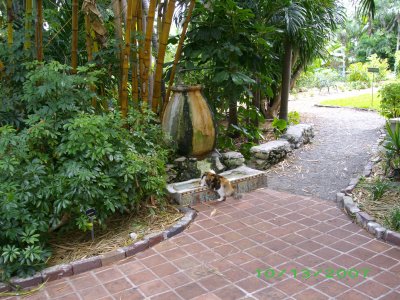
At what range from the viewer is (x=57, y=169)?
122 inches

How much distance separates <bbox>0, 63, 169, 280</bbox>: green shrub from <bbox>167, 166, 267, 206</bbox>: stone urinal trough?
496 millimetres

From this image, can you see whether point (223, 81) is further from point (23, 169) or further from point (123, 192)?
point (23, 169)

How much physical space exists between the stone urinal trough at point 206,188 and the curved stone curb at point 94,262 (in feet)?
1.78

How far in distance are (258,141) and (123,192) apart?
3780 mm

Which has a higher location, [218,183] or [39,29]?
[39,29]

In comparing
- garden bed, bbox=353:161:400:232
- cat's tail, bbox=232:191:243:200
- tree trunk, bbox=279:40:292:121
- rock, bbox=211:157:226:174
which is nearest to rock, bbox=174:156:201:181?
rock, bbox=211:157:226:174

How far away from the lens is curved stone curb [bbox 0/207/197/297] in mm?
2643

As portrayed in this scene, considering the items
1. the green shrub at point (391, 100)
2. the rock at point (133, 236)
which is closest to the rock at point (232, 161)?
the rock at point (133, 236)

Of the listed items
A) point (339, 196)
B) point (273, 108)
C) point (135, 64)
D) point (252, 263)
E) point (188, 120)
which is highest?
point (135, 64)

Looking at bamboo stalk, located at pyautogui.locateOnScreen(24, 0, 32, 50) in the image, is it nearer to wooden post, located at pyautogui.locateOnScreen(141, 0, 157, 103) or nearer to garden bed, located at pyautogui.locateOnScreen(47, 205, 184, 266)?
wooden post, located at pyautogui.locateOnScreen(141, 0, 157, 103)

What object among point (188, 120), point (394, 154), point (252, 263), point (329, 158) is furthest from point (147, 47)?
point (329, 158)

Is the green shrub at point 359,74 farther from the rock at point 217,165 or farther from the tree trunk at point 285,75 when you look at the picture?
the rock at point 217,165

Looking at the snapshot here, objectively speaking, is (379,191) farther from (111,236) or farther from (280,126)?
(280,126)

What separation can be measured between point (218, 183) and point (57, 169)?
1639 mm
